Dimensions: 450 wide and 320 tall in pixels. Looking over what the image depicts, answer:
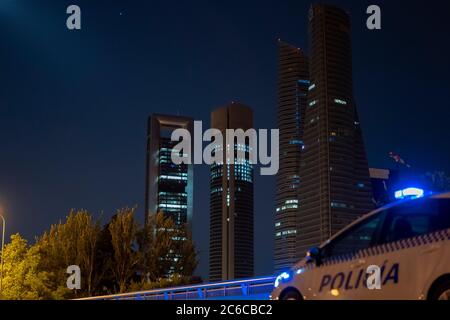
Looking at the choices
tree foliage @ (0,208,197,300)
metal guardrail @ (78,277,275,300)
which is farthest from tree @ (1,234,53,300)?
metal guardrail @ (78,277,275,300)


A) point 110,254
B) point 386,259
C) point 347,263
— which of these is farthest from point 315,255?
point 110,254

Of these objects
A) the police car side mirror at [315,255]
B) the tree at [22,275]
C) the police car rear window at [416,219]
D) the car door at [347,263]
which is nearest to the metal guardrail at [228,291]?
the police car side mirror at [315,255]

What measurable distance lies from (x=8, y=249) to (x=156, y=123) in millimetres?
93086

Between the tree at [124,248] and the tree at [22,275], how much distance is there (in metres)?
5.13

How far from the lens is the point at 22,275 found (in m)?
41.6

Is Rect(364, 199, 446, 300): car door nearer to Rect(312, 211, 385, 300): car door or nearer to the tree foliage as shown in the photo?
Rect(312, 211, 385, 300): car door

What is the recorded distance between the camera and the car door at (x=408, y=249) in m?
8.11

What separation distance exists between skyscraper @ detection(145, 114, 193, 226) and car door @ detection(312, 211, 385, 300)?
106 m

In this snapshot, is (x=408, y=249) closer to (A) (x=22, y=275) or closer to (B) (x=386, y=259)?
(B) (x=386, y=259)

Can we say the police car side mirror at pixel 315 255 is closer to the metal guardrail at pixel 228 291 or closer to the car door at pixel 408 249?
the car door at pixel 408 249

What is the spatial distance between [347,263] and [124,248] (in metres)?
38.0

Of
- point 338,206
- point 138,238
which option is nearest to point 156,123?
point 338,206

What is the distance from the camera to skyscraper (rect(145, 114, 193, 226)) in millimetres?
128788
